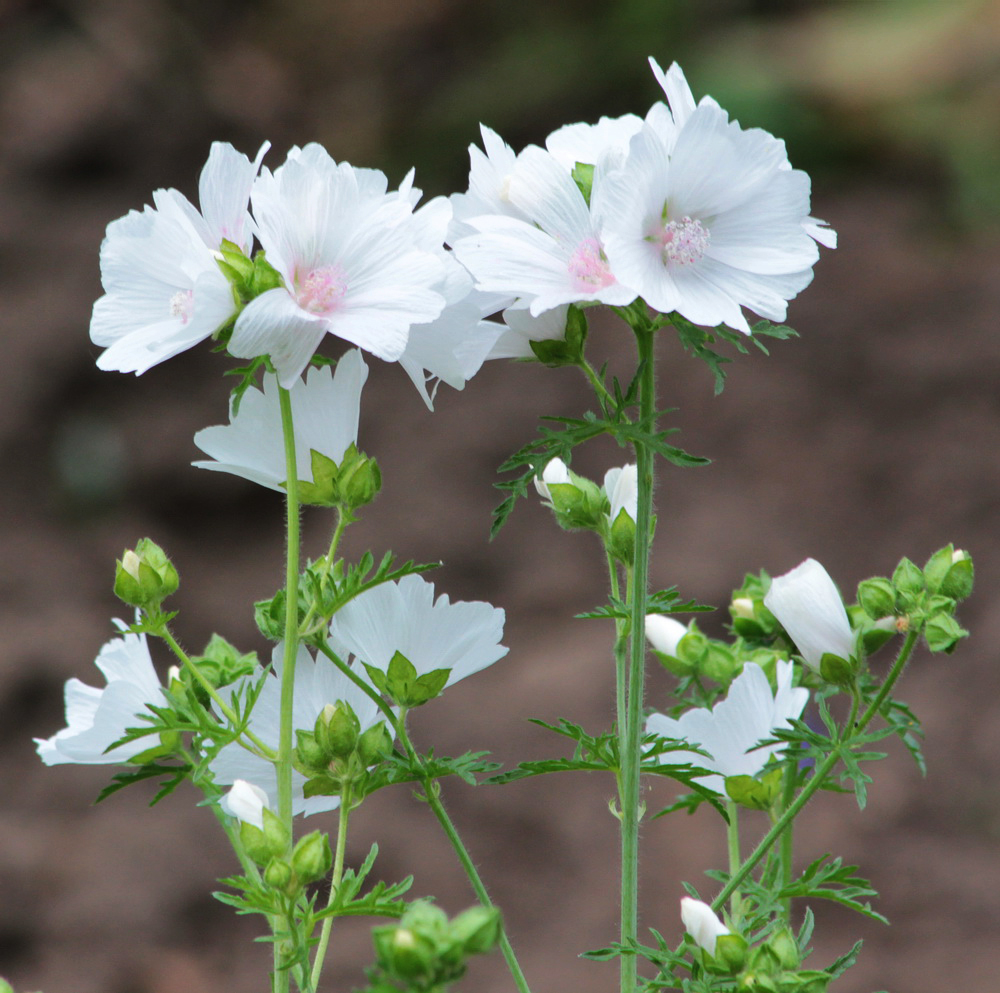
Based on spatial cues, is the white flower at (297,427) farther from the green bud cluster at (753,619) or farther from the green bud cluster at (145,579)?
the green bud cluster at (753,619)

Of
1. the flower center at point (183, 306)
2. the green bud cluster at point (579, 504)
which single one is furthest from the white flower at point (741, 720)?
the flower center at point (183, 306)

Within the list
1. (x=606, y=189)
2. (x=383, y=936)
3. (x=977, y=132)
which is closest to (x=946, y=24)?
(x=977, y=132)

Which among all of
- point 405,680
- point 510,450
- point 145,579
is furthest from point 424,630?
point 510,450

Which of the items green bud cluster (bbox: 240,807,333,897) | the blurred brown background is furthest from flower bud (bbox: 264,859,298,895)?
the blurred brown background

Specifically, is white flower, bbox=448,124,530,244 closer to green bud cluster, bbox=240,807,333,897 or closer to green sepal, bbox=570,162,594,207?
green sepal, bbox=570,162,594,207

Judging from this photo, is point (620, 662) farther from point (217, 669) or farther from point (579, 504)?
point (217, 669)

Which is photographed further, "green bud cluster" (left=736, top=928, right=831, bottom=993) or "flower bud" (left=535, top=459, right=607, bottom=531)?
"flower bud" (left=535, top=459, right=607, bottom=531)

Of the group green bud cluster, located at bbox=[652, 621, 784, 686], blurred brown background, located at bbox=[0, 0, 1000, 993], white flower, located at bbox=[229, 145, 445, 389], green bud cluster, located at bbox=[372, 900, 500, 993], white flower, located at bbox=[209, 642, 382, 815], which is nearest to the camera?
green bud cluster, located at bbox=[372, 900, 500, 993]
